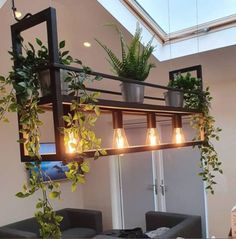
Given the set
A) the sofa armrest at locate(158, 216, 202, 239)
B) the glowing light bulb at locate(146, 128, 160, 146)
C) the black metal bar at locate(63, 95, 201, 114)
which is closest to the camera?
the black metal bar at locate(63, 95, 201, 114)

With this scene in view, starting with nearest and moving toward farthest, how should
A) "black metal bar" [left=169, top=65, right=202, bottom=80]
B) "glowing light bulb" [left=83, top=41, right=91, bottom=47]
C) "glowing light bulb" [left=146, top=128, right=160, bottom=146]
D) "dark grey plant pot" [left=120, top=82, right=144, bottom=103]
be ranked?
1. "dark grey plant pot" [left=120, top=82, right=144, bottom=103]
2. "glowing light bulb" [left=146, top=128, right=160, bottom=146]
3. "black metal bar" [left=169, top=65, right=202, bottom=80]
4. "glowing light bulb" [left=83, top=41, right=91, bottom=47]

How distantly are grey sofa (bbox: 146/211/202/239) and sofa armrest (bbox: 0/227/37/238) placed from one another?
1728 mm

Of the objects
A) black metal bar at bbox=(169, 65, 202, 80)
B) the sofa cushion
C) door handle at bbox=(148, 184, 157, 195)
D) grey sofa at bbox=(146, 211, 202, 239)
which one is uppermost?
black metal bar at bbox=(169, 65, 202, 80)

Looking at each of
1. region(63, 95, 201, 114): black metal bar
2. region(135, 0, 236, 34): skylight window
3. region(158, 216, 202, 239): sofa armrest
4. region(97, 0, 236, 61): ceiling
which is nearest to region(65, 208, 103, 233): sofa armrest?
region(158, 216, 202, 239): sofa armrest

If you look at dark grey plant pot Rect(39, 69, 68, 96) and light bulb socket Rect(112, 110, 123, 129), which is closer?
dark grey plant pot Rect(39, 69, 68, 96)

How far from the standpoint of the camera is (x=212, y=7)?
332 centimetres

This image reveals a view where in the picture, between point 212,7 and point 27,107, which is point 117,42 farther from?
point 27,107

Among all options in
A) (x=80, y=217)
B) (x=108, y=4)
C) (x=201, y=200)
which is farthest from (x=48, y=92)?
(x=80, y=217)

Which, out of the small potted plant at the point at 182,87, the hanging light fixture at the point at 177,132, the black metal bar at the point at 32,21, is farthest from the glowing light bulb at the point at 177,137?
the black metal bar at the point at 32,21

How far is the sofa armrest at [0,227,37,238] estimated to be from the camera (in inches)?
163

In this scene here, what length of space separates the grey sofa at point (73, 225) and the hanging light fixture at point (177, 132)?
3.15 meters

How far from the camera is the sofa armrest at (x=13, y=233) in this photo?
4147mm

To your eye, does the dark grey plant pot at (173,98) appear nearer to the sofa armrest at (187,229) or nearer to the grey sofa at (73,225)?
the sofa armrest at (187,229)

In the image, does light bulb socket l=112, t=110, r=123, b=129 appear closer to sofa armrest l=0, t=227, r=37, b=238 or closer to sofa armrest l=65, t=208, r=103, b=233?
sofa armrest l=0, t=227, r=37, b=238
